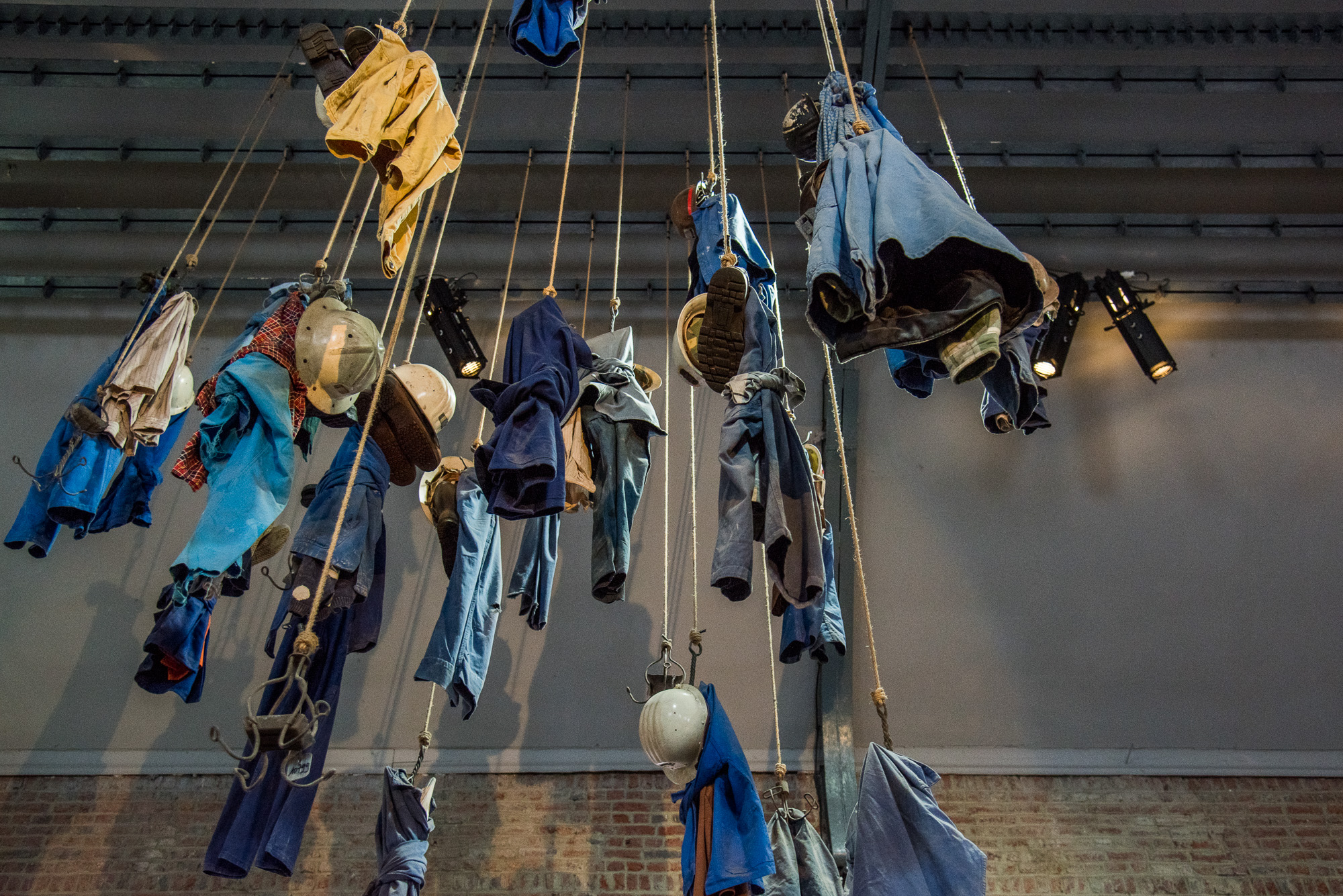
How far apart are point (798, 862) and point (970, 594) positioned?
337cm

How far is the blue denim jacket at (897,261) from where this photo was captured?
2.81 metres

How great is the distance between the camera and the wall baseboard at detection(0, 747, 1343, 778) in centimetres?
699

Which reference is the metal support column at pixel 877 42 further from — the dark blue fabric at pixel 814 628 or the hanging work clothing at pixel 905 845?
the hanging work clothing at pixel 905 845

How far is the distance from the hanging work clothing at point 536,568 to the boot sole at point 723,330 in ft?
3.30

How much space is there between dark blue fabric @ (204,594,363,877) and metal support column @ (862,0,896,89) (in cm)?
415

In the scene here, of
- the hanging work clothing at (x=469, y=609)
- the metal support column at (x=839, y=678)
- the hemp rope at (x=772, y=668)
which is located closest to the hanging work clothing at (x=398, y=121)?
the hanging work clothing at (x=469, y=609)

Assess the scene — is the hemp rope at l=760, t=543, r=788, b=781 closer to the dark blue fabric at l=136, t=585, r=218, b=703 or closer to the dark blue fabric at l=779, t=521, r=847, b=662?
the dark blue fabric at l=779, t=521, r=847, b=662

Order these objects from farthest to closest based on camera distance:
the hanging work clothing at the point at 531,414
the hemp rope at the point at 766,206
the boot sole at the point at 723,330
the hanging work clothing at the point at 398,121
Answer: the hemp rope at the point at 766,206 → the boot sole at the point at 723,330 → the hanging work clothing at the point at 398,121 → the hanging work clothing at the point at 531,414

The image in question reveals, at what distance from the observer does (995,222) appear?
676 centimetres

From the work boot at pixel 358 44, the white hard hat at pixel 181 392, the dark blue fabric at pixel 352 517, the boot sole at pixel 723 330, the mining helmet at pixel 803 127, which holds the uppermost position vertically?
the mining helmet at pixel 803 127

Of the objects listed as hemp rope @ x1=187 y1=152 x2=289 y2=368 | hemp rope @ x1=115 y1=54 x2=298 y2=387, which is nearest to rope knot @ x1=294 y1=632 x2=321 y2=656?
hemp rope @ x1=115 y1=54 x2=298 y2=387

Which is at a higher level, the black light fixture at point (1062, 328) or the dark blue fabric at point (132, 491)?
the black light fixture at point (1062, 328)

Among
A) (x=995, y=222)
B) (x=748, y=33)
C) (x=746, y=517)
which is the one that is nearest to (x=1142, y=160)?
(x=995, y=222)

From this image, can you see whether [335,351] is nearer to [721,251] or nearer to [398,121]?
[398,121]
